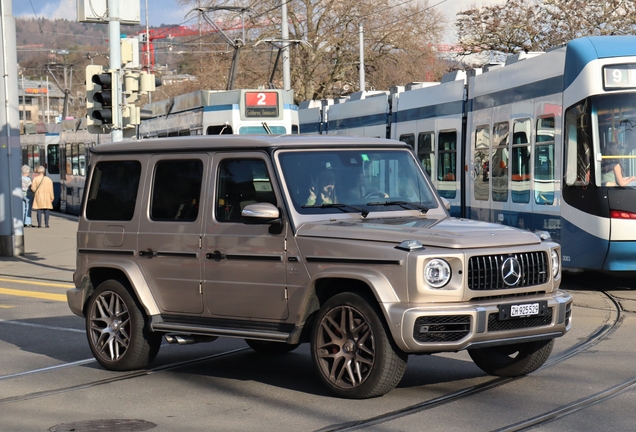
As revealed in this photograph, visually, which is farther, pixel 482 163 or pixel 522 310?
pixel 482 163

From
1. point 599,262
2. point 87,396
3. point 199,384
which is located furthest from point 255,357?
point 599,262

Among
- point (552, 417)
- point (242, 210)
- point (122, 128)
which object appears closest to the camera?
point (552, 417)

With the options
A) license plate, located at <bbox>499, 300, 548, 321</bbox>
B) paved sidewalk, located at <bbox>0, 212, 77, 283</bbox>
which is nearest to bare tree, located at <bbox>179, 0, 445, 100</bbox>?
paved sidewalk, located at <bbox>0, 212, 77, 283</bbox>

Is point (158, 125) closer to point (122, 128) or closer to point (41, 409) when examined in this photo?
point (122, 128)

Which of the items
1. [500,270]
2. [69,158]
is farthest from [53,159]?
[500,270]

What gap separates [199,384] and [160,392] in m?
0.39

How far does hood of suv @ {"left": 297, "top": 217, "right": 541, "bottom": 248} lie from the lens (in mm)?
7414

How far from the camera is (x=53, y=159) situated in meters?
44.0

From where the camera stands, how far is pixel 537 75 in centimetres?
1642

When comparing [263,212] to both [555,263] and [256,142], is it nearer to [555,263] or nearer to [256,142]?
[256,142]

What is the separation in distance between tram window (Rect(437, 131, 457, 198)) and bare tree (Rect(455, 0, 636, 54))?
2268 cm

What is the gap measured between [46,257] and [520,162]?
9.98 meters

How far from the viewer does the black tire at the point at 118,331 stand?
9008mm

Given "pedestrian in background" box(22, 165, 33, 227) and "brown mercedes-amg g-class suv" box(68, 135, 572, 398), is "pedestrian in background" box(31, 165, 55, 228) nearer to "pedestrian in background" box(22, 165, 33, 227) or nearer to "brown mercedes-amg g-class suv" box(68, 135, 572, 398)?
"pedestrian in background" box(22, 165, 33, 227)
